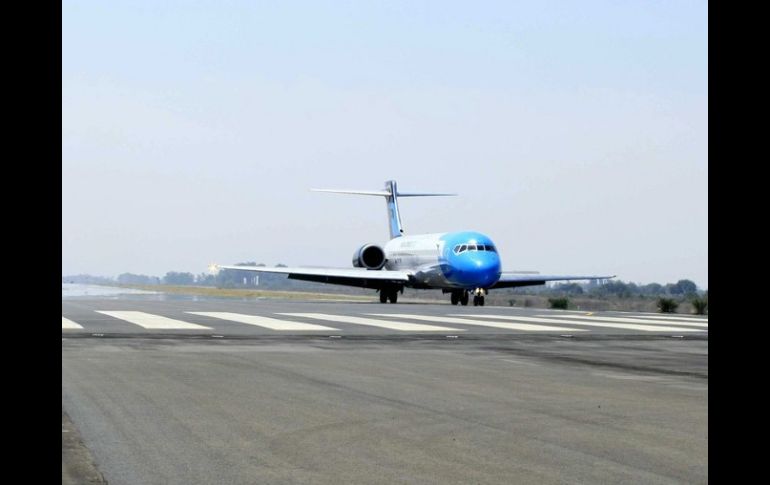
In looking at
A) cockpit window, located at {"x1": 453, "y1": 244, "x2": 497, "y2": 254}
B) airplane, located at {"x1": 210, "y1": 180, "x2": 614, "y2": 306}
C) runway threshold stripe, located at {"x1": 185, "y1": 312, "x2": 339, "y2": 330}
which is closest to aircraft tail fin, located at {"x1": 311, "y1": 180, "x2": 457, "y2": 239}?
airplane, located at {"x1": 210, "y1": 180, "x2": 614, "y2": 306}

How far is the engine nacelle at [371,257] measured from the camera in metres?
61.1

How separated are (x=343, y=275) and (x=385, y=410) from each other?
4699 cm

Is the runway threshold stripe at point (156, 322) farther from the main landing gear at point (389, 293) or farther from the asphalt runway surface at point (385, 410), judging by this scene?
the main landing gear at point (389, 293)

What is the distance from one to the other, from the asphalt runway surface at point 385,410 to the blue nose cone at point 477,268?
98.2 ft

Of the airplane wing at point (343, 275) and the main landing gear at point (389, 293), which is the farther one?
the main landing gear at point (389, 293)

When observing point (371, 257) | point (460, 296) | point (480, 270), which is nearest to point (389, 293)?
point (371, 257)

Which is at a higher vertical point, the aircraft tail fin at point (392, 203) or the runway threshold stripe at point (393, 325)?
the aircraft tail fin at point (392, 203)

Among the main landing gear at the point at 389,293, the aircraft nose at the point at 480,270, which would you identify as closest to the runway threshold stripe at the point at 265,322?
the aircraft nose at the point at 480,270
